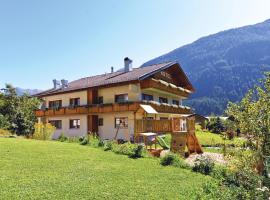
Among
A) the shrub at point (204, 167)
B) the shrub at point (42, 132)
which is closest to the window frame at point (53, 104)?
the shrub at point (42, 132)

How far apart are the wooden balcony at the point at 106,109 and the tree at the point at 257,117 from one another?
2315 centimetres

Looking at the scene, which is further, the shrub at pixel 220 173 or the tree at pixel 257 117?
the shrub at pixel 220 173

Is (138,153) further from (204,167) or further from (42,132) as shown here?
(42,132)

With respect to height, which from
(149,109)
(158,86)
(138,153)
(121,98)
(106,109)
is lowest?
(138,153)

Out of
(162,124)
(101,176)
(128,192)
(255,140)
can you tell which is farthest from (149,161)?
(162,124)

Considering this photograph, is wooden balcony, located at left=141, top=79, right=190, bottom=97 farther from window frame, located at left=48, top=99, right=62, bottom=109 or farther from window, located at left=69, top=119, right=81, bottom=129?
window frame, located at left=48, top=99, right=62, bottom=109

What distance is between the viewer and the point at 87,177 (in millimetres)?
11688

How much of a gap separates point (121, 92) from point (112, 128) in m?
3.99

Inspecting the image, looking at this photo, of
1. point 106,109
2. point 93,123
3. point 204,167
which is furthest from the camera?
point 93,123

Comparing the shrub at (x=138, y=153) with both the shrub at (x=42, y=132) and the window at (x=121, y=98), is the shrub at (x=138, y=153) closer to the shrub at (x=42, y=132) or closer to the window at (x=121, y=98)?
the shrub at (x=42, y=132)

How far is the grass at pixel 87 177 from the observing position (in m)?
9.71

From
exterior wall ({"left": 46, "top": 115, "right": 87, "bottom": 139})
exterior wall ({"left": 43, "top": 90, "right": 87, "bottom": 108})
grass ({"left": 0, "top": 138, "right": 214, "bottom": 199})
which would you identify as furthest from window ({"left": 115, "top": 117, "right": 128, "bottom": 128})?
grass ({"left": 0, "top": 138, "right": 214, "bottom": 199})

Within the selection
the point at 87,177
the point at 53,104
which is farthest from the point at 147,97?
the point at 87,177

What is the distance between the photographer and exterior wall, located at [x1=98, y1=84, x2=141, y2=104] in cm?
3519
